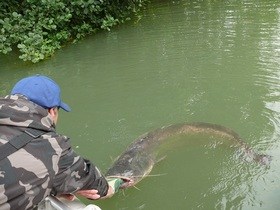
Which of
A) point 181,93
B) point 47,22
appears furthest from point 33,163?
point 47,22

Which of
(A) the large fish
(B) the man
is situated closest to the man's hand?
(B) the man

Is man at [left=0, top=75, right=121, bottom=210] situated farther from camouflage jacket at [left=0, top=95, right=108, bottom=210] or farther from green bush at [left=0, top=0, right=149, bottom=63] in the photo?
green bush at [left=0, top=0, right=149, bottom=63]

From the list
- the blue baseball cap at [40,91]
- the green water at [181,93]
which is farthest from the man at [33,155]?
the green water at [181,93]

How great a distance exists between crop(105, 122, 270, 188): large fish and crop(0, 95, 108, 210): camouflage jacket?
129cm

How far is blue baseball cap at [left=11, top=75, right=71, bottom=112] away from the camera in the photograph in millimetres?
2344

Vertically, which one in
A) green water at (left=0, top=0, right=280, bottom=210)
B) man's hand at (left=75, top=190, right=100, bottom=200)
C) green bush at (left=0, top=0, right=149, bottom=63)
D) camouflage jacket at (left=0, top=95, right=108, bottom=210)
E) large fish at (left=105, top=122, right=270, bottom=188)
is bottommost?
green water at (left=0, top=0, right=280, bottom=210)

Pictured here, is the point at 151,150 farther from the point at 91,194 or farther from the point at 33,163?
the point at 33,163

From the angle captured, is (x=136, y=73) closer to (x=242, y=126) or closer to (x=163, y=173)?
(x=242, y=126)

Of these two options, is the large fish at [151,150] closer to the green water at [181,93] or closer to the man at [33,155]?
the green water at [181,93]

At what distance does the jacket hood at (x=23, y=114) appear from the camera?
205 cm

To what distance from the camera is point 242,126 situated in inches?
191

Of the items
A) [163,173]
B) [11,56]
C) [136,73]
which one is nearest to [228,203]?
[163,173]

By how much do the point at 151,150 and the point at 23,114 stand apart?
229cm

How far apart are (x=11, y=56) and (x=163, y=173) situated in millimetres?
4987
